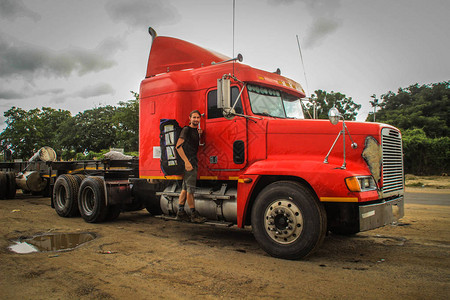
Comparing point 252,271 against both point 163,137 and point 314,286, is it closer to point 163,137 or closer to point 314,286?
point 314,286

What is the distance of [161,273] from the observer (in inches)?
170

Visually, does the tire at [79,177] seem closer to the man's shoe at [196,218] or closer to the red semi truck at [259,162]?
the red semi truck at [259,162]

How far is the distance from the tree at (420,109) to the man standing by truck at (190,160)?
29.5 metres

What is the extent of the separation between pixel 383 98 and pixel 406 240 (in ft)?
128

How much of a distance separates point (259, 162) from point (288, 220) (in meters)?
1.13

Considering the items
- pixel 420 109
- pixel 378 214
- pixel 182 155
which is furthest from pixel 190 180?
pixel 420 109

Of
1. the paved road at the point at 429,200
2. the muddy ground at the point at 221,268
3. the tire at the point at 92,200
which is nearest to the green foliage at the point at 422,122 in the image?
the paved road at the point at 429,200

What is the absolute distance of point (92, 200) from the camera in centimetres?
852

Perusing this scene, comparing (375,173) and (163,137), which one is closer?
(375,173)

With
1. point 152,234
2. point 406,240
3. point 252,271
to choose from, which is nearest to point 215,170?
point 152,234

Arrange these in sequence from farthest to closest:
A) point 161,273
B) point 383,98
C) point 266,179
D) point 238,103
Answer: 1. point 383,98
2. point 238,103
3. point 266,179
4. point 161,273

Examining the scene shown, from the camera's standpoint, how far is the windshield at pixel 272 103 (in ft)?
20.2

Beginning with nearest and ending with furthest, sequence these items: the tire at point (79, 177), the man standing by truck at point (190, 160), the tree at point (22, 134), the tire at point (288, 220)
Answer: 1. the tire at point (288, 220)
2. the man standing by truck at point (190, 160)
3. the tire at point (79, 177)
4. the tree at point (22, 134)

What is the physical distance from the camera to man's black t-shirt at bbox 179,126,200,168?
6.30 m
